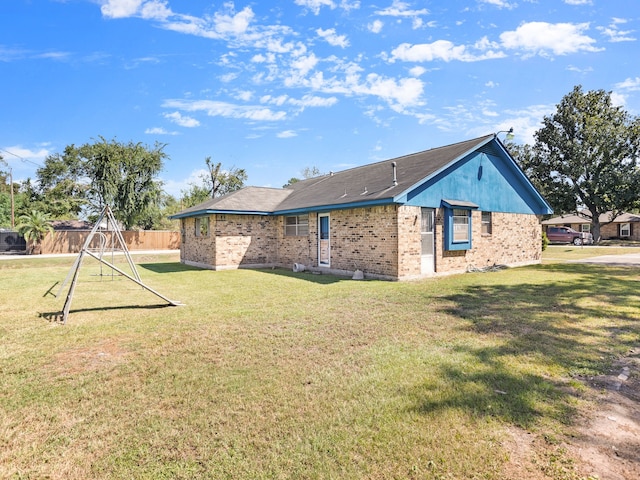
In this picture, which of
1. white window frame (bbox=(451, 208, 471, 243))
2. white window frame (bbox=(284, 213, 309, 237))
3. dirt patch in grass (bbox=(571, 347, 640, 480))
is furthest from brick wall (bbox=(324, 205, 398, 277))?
dirt patch in grass (bbox=(571, 347, 640, 480))

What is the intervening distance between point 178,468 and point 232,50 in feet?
43.9

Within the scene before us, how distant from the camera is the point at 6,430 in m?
3.03

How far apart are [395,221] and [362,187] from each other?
2.97 metres

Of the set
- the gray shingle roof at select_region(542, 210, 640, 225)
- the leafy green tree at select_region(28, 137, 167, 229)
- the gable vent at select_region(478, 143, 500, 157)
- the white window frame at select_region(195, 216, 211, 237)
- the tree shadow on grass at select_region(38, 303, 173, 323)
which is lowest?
the tree shadow on grass at select_region(38, 303, 173, 323)

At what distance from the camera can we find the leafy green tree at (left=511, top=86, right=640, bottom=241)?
32531 mm

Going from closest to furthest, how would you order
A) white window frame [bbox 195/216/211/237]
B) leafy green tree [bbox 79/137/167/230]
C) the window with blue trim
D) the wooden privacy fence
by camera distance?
the window with blue trim
white window frame [bbox 195/216/211/237]
the wooden privacy fence
leafy green tree [bbox 79/137/167/230]

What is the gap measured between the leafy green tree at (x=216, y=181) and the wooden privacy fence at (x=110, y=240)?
47.5 ft

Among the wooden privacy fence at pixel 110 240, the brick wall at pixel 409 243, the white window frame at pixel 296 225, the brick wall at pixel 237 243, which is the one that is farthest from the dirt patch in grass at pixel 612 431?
the wooden privacy fence at pixel 110 240

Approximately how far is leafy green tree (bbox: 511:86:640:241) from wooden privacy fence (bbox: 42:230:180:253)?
124ft

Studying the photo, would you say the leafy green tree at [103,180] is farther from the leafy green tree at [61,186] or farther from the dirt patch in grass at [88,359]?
the dirt patch in grass at [88,359]

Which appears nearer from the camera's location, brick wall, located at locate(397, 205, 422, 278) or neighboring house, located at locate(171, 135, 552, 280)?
brick wall, located at locate(397, 205, 422, 278)

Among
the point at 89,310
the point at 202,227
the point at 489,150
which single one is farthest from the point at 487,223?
the point at 89,310

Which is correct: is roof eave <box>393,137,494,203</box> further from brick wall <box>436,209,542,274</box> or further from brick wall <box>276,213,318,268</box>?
brick wall <box>276,213,318,268</box>

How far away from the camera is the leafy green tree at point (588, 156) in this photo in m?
32.5
